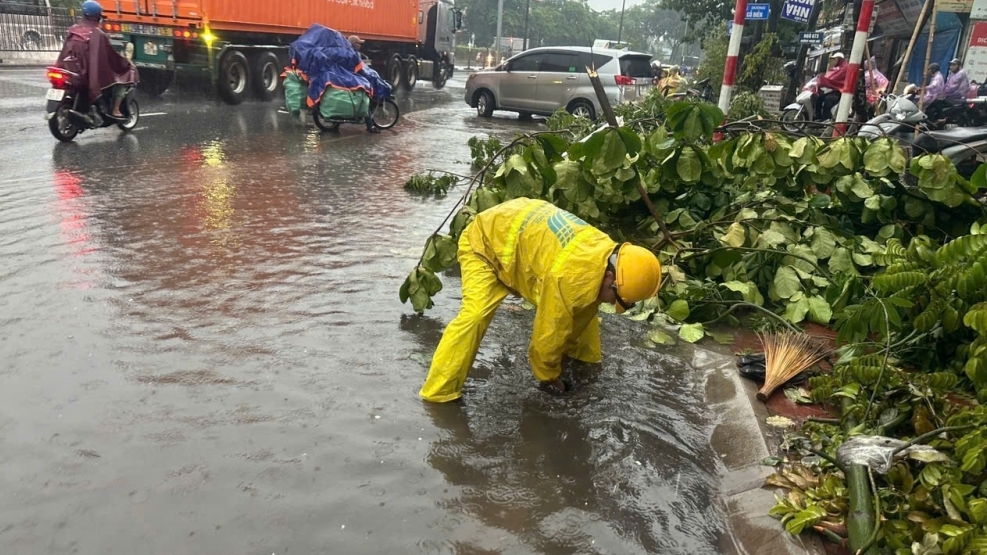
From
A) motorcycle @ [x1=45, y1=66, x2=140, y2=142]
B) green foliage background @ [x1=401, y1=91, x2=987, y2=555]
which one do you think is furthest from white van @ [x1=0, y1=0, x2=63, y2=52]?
green foliage background @ [x1=401, y1=91, x2=987, y2=555]

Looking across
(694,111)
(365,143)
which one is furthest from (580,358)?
(365,143)

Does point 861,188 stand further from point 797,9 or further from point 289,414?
point 797,9

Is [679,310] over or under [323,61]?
under

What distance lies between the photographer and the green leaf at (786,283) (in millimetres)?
4816

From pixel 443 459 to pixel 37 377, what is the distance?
2081mm

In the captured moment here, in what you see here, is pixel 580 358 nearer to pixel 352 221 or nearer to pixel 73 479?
pixel 73 479

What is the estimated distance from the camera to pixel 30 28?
69.9 ft

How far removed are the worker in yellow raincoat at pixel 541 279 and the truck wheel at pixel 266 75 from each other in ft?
45.0

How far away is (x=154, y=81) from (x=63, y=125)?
7.16 metres

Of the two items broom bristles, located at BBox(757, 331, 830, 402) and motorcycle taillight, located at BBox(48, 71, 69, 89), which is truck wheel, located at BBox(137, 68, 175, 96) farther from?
broom bristles, located at BBox(757, 331, 830, 402)

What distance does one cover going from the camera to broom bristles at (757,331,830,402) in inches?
154

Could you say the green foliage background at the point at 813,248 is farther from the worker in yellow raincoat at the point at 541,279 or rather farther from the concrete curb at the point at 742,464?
the worker in yellow raincoat at the point at 541,279

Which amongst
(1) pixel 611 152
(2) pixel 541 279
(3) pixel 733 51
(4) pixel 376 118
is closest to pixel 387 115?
(4) pixel 376 118

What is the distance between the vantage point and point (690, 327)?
4758 millimetres
